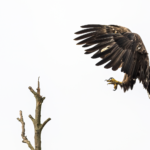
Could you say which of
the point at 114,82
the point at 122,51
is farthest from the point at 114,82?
the point at 122,51

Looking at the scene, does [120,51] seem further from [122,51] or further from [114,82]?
[114,82]

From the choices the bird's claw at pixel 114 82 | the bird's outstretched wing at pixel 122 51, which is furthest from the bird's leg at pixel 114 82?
the bird's outstretched wing at pixel 122 51

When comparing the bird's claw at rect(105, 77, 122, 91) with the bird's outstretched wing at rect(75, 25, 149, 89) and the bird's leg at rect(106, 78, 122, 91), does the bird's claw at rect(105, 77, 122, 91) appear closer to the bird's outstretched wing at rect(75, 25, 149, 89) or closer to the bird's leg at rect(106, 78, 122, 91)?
the bird's leg at rect(106, 78, 122, 91)

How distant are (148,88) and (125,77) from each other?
0.92 meters

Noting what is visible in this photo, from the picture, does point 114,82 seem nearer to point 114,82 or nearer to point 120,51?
point 114,82

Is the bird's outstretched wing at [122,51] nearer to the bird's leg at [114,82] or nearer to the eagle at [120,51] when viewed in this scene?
the eagle at [120,51]

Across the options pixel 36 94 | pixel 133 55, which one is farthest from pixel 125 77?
pixel 36 94

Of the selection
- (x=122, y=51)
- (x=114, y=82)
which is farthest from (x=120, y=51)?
(x=114, y=82)

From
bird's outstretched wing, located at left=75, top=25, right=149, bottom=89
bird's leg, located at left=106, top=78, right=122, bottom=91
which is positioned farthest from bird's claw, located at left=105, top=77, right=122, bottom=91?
bird's outstretched wing, located at left=75, top=25, right=149, bottom=89

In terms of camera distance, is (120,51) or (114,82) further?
(114,82)

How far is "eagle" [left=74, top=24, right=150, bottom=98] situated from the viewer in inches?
367

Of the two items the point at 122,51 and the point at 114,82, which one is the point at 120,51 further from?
the point at 114,82

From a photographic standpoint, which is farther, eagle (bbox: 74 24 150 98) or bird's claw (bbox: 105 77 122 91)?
bird's claw (bbox: 105 77 122 91)

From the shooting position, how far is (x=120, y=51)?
957cm
